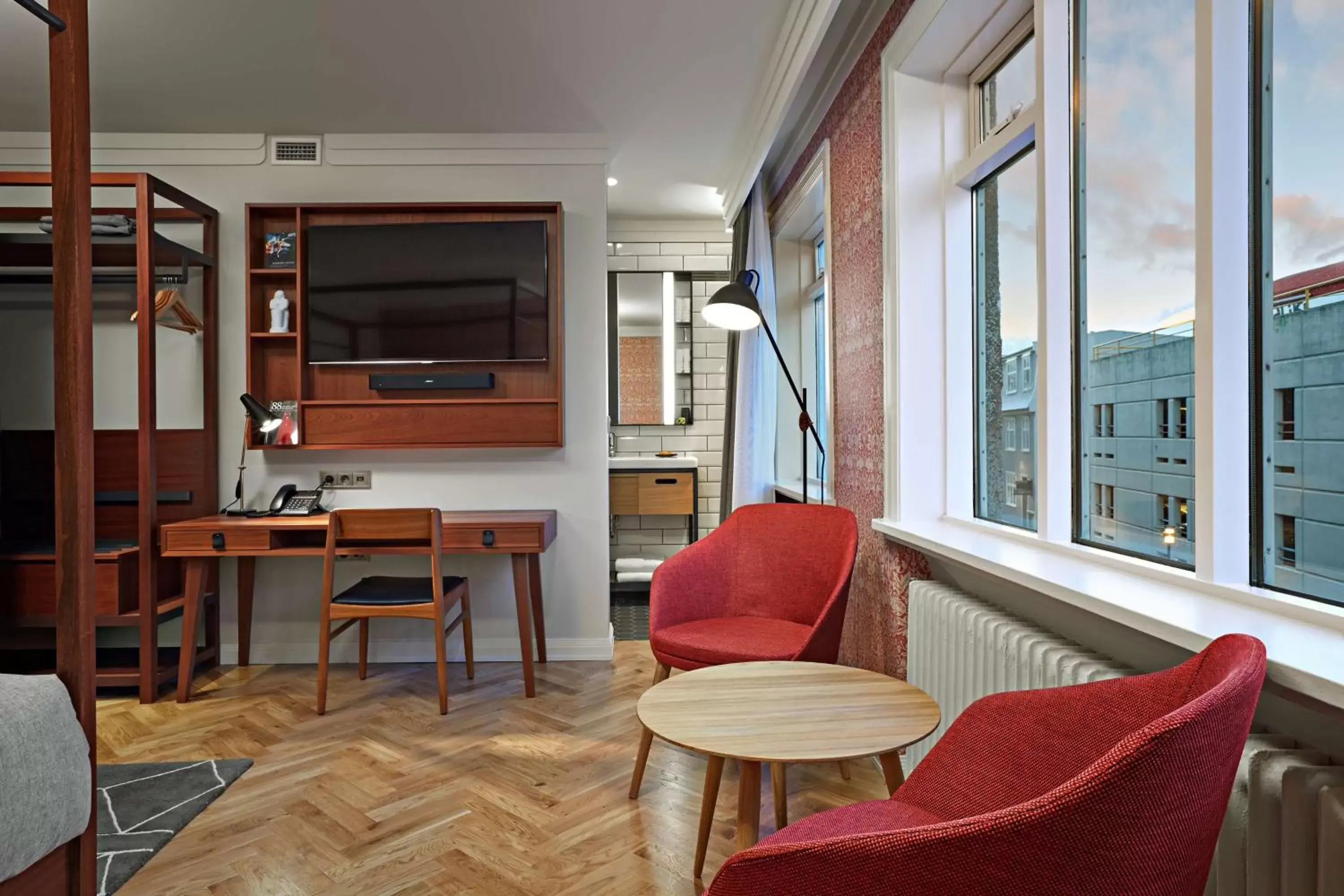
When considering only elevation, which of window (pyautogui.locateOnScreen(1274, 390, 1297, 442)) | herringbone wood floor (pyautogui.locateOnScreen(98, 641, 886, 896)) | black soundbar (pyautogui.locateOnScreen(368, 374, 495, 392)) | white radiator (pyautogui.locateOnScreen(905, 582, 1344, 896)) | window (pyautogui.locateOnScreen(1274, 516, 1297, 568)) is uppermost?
black soundbar (pyautogui.locateOnScreen(368, 374, 495, 392))

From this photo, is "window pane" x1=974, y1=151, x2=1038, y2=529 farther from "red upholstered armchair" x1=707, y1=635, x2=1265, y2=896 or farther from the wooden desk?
the wooden desk

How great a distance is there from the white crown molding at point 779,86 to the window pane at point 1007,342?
732 millimetres

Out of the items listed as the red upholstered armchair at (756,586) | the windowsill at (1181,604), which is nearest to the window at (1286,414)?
the windowsill at (1181,604)

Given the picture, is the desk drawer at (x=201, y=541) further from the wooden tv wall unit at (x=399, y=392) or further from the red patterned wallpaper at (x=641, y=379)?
the red patterned wallpaper at (x=641, y=379)

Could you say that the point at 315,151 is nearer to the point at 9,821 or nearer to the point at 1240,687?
the point at 9,821

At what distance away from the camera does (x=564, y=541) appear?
388 cm

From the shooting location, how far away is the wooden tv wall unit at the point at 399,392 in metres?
3.72

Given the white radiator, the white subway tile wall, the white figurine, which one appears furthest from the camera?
the white subway tile wall

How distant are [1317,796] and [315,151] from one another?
4224 millimetres

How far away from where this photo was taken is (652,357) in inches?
210

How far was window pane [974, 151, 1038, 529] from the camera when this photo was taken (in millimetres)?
2104

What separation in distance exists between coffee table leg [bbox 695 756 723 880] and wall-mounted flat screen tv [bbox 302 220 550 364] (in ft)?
7.67

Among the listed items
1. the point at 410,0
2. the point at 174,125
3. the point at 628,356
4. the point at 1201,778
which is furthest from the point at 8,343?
the point at 1201,778

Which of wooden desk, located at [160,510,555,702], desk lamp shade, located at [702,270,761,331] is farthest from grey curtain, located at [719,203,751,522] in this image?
wooden desk, located at [160,510,555,702]
